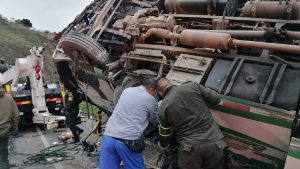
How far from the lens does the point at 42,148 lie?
7477 mm

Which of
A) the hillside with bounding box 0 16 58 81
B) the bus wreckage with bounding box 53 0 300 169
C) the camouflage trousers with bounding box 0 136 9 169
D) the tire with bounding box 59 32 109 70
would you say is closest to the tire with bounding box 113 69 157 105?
the bus wreckage with bounding box 53 0 300 169

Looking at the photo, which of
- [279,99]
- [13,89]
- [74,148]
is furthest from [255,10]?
[13,89]

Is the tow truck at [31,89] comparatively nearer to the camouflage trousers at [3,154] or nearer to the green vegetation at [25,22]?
the camouflage trousers at [3,154]

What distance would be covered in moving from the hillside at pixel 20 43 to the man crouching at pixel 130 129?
1830 cm

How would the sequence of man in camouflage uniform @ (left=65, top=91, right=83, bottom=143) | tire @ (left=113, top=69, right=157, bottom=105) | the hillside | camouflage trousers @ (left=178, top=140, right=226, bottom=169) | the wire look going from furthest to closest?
the hillside < man in camouflage uniform @ (left=65, top=91, right=83, bottom=143) < the wire < tire @ (left=113, top=69, right=157, bottom=105) < camouflage trousers @ (left=178, top=140, right=226, bottom=169)

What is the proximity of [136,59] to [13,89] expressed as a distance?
4488mm

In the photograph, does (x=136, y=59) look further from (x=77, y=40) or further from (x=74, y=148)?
(x=74, y=148)

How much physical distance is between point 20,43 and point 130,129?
83.6 ft

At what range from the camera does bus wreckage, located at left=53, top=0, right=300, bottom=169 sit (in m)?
3.84

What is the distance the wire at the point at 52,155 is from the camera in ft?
21.5

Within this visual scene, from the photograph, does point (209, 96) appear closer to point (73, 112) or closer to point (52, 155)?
point (52, 155)

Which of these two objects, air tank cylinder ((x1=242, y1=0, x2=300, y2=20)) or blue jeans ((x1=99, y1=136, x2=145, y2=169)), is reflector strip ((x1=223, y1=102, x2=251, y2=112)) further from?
air tank cylinder ((x1=242, y1=0, x2=300, y2=20))

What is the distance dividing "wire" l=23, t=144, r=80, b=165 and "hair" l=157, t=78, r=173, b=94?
318 cm

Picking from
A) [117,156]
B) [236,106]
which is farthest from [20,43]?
[236,106]
